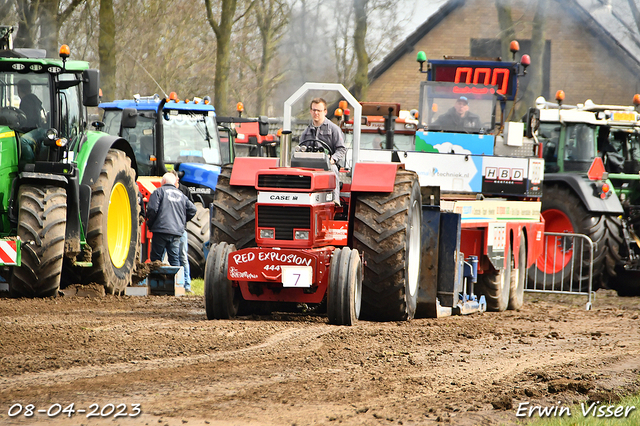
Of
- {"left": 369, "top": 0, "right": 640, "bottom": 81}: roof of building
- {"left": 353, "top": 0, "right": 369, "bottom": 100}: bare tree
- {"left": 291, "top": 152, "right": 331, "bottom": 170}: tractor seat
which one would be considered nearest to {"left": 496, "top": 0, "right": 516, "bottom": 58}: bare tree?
{"left": 369, "top": 0, "right": 640, "bottom": 81}: roof of building

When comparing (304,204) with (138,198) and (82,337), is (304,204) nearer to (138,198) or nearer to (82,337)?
(82,337)

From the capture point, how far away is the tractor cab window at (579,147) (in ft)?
46.8

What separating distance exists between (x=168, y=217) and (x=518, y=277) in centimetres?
471

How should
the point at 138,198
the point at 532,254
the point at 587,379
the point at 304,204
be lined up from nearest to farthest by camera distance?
1. the point at 587,379
2. the point at 304,204
3. the point at 138,198
4. the point at 532,254

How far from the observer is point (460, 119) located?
13078 millimetres

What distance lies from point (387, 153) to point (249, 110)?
99.4 ft

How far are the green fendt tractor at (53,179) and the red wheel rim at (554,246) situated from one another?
6.60 meters

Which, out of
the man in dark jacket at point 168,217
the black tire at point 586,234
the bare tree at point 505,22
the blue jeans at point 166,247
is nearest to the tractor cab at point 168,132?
the man in dark jacket at point 168,217

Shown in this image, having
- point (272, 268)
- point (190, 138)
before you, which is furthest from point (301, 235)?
point (190, 138)

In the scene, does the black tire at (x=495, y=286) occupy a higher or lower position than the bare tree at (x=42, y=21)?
lower

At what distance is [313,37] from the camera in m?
24.4

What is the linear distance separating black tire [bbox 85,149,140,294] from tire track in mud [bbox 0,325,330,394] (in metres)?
3.31

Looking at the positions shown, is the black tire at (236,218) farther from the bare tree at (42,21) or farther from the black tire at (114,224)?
the bare tree at (42,21)

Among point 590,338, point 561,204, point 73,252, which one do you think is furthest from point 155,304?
point 561,204
